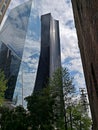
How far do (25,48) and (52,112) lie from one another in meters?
81.0

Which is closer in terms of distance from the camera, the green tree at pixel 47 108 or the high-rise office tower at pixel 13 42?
the green tree at pixel 47 108

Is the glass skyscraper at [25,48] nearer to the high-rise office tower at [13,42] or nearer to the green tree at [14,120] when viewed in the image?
the high-rise office tower at [13,42]

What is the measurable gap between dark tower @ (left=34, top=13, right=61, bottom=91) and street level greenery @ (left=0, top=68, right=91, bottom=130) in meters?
53.6

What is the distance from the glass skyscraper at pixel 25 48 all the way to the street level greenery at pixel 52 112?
59556 mm

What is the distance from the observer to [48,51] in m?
101

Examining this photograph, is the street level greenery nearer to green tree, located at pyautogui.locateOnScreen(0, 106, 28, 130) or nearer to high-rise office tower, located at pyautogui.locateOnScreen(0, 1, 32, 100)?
green tree, located at pyautogui.locateOnScreen(0, 106, 28, 130)

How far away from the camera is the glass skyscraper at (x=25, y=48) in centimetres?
9825

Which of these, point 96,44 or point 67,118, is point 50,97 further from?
point 96,44

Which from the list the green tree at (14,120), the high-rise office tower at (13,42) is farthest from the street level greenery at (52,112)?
the high-rise office tower at (13,42)

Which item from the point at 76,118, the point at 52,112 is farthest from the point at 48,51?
the point at 52,112

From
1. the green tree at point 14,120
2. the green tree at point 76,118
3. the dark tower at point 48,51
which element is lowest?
the green tree at point 76,118

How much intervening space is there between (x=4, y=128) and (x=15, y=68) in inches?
2771

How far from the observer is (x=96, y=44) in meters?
10.8

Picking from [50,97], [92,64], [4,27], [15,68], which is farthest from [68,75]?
[4,27]
